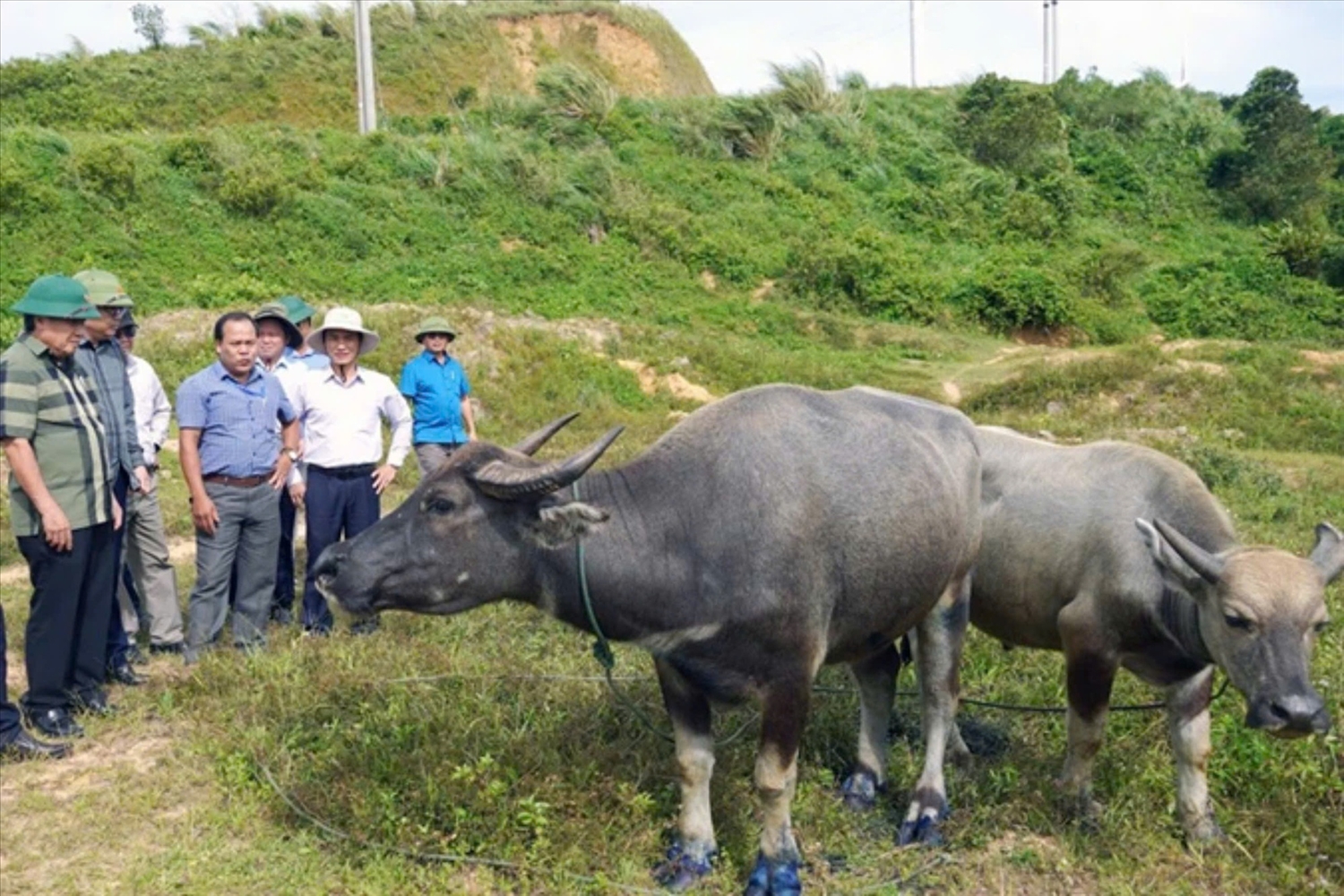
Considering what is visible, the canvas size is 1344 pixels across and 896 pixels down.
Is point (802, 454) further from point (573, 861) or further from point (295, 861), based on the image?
point (295, 861)

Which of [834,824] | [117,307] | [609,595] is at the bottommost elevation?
[834,824]

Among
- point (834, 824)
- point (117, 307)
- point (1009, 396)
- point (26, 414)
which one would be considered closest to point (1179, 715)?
point (834, 824)

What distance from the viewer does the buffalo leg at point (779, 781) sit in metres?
3.76

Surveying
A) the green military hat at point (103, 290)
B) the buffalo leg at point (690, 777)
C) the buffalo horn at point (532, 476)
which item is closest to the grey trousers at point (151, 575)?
the green military hat at point (103, 290)

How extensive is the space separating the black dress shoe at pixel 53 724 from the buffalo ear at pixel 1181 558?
4322mm

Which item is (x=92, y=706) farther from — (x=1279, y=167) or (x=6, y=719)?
(x=1279, y=167)

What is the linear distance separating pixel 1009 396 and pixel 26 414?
1219 centimetres

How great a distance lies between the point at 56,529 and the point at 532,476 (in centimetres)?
227

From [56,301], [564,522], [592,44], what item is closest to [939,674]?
[564,522]

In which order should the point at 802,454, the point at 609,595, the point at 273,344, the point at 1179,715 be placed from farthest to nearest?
the point at 273,344, the point at 1179,715, the point at 802,454, the point at 609,595

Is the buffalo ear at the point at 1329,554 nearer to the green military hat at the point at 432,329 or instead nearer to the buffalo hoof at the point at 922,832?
the buffalo hoof at the point at 922,832

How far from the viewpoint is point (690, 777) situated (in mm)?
3980

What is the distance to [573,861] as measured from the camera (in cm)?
390

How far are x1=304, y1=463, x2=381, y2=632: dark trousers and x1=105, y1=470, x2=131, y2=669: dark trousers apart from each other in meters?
0.87
